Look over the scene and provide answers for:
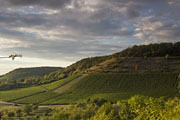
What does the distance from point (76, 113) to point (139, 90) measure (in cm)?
6845

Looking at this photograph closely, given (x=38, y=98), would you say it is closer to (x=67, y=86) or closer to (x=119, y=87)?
(x=67, y=86)

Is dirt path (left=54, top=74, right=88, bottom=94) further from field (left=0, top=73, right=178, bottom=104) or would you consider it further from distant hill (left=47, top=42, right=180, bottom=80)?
distant hill (left=47, top=42, right=180, bottom=80)

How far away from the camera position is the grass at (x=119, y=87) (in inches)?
4697

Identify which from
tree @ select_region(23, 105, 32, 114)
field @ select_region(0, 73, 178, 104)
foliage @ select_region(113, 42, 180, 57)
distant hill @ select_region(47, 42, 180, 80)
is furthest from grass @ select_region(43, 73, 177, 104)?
foliage @ select_region(113, 42, 180, 57)

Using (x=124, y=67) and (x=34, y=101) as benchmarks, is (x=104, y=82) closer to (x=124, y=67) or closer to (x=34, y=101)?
(x=124, y=67)

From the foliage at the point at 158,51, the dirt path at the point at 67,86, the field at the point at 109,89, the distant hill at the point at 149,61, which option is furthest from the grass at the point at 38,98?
the foliage at the point at 158,51

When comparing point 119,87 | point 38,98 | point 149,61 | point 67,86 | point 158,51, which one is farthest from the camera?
point 158,51

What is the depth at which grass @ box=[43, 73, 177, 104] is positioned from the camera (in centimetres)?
11931

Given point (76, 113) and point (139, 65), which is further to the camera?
point (139, 65)

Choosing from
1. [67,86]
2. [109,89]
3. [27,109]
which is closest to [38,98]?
[67,86]

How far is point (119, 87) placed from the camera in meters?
133

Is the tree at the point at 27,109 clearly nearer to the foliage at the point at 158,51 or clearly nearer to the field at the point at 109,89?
the field at the point at 109,89

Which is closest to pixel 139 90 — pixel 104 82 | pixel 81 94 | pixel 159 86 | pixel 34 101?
pixel 159 86

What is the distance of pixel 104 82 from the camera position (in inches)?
5586
